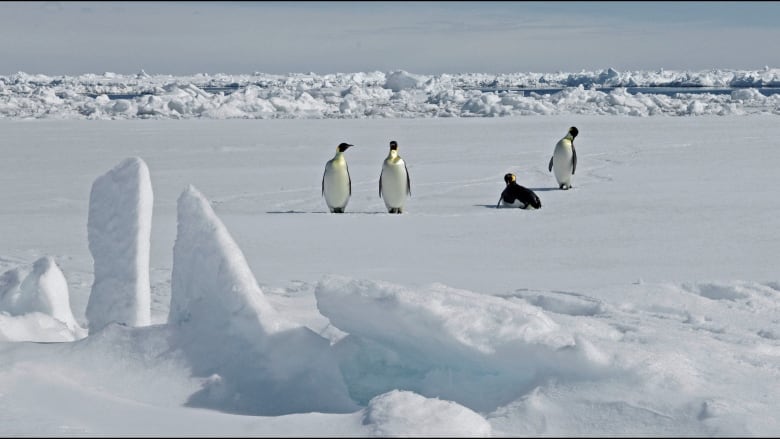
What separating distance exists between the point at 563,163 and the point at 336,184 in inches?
100

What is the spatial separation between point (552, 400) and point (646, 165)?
970 centimetres

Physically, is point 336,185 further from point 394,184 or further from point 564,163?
point 564,163

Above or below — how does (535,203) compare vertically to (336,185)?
below

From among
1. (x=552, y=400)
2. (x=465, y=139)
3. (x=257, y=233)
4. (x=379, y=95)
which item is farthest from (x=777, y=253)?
(x=379, y=95)

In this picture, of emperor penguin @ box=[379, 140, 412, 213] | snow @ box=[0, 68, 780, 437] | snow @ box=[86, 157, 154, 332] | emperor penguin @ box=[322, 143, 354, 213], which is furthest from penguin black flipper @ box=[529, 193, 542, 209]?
snow @ box=[86, 157, 154, 332]

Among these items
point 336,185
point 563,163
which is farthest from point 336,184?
point 563,163

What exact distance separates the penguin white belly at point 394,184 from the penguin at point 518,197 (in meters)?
0.78

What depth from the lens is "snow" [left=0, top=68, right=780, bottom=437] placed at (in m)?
2.40

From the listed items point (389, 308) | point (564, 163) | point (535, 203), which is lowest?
point (535, 203)

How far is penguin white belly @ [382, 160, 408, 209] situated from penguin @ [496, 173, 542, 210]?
779mm

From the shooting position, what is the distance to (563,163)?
9.40 meters

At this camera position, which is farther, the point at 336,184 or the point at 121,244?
the point at 336,184

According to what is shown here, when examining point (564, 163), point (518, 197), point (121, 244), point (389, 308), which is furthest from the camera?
point (564, 163)

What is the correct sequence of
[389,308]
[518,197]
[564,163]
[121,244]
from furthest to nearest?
[564,163]
[518,197]
[121,244]
[389,308]
